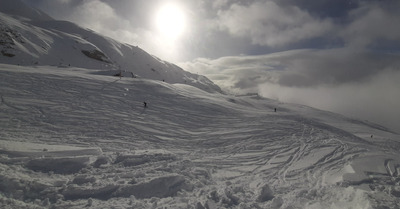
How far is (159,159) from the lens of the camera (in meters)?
8.80

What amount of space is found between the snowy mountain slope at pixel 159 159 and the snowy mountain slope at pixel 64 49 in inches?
570

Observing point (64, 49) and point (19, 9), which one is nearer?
point (64, 49)

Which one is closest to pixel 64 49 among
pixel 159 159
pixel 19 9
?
pixel 19 9

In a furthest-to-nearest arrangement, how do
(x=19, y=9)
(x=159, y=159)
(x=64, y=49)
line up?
(x=19, y=9)
(x=64, y=49)
(x=159, y=159)

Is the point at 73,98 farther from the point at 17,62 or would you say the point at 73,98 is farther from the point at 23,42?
the point at 23,42

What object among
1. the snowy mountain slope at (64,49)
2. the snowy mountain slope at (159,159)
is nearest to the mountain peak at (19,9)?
the snowy mountain slope at (64,49)

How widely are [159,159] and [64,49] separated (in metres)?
52.0

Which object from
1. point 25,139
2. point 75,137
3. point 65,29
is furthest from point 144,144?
point 65,29

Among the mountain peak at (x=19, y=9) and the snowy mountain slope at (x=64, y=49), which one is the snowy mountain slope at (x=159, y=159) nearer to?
the snowy mountain slope at (x=64, y=49)

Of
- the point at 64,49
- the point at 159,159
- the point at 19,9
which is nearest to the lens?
the point at 159,159

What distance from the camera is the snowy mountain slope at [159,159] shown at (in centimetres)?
625

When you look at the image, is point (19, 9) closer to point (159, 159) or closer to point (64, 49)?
point (64, 49)

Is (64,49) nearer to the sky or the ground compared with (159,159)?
nearer to the sky

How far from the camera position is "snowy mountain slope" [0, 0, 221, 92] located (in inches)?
1430
